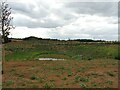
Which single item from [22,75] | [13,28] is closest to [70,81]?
[22,75]

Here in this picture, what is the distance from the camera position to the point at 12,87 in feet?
53.3

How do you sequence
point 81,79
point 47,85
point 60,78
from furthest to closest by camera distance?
point 60,78 → point 81,79 → point 47,85

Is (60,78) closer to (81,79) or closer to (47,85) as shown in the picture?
(81,79)

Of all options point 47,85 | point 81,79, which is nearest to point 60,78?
point 81,79

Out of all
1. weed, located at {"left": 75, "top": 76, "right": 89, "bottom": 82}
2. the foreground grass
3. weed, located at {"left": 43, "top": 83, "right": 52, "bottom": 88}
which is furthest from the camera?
weed, located at {"left": 75, "top": 76, "right": 89, "bottom": 82}

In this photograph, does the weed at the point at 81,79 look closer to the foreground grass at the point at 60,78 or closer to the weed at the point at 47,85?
the foreground grass at the point at 60,78

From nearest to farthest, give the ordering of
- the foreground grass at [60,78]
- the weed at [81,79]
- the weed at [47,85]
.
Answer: the weed at [47,85], the foreground grass at [60,78], the weed at [81,79]

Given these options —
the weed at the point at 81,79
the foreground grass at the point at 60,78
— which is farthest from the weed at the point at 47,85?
the weed at the point at 81,79

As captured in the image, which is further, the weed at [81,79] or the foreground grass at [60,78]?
the weed at [81,79]

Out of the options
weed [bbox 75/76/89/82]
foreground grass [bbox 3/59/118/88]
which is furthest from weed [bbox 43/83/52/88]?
weed [bbox 75/76/89/82]

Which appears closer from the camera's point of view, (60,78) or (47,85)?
(47,85)

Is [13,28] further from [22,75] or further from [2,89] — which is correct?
[2,89]

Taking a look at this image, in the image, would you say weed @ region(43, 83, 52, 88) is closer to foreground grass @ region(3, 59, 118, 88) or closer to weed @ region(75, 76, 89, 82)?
foreground grass @ region(3, 59, 118, 88)

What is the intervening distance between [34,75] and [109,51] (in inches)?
891
